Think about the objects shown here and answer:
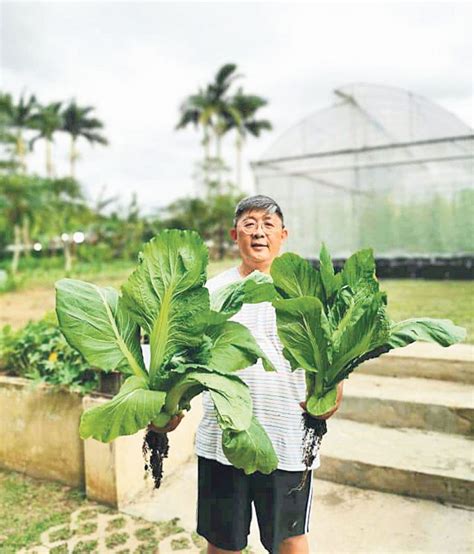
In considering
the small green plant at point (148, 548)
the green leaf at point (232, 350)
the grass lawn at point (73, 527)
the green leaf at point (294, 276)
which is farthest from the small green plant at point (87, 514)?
the green leaf at point (294, 276)

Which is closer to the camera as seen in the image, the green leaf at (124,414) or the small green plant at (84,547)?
the green leaf at (124,414)

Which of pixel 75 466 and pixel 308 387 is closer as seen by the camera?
pixel 308 387

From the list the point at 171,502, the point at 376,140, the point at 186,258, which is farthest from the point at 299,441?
the point at 376,140

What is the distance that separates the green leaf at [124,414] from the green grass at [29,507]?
1.65 metres

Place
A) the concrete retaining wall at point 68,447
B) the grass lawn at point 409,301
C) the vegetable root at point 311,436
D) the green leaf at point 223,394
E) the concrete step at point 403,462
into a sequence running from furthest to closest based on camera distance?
the grass lawn at point 409,301 → the concrete retaining wall at point 68,447 → the concrete step at point 403,462 → the vegetable root at point 311,436 → the green leaf at point 223,394

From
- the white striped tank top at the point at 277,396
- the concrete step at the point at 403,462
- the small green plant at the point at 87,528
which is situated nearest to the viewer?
the white striped tank top at the point at 277,396

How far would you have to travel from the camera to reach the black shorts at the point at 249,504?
1.58 m

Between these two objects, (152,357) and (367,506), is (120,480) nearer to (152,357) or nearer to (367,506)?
(367,506)

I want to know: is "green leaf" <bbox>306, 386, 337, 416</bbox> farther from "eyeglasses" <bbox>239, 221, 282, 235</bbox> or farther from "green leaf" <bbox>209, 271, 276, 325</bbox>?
"eyeglasses" <bbox>239, 221, 282, 235</bbox>

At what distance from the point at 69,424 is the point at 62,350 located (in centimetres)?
47

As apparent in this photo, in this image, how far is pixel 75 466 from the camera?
291 cm

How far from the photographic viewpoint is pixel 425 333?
130 cm

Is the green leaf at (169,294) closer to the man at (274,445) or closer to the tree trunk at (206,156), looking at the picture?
the man at (274,445)

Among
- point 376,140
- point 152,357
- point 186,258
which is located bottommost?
point 152,357
